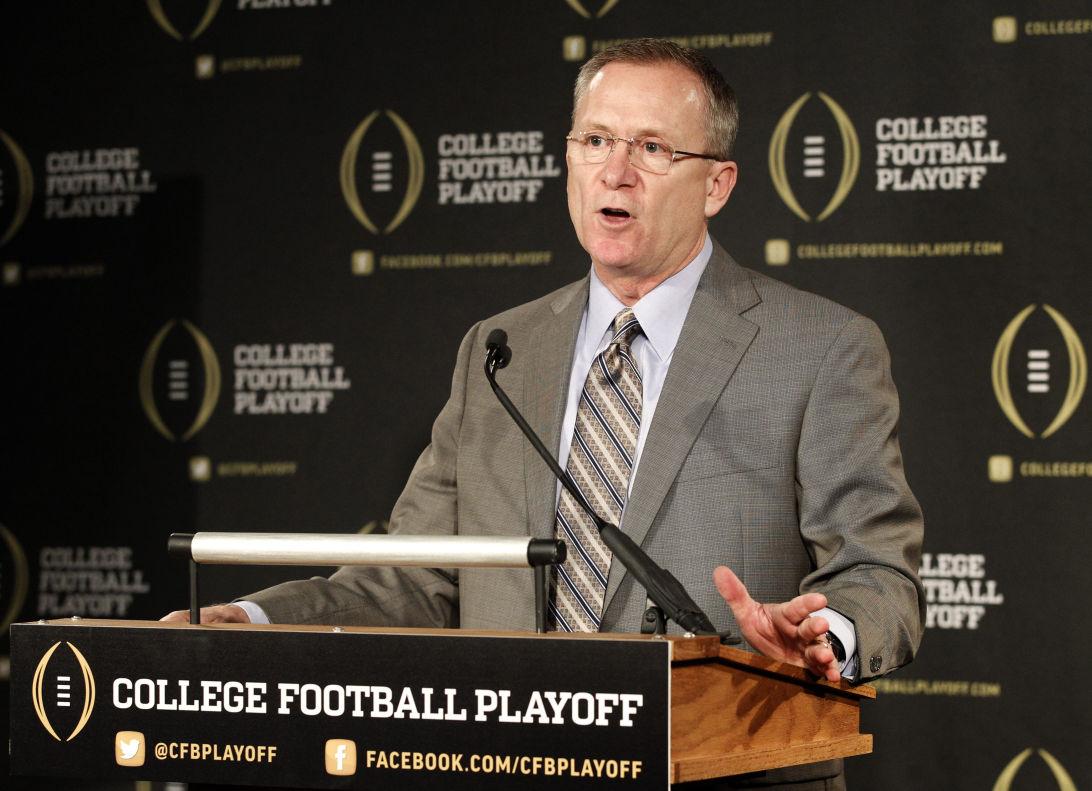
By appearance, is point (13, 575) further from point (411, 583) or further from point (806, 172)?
point (806, 172)

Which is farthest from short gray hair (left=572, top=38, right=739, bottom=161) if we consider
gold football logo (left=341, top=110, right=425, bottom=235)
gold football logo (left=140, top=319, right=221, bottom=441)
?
gold football logo (left=140, top=319, right=221, bottom=441)

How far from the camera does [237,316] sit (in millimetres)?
3959

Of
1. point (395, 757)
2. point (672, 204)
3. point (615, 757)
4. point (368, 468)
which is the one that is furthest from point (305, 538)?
point (368, 468)

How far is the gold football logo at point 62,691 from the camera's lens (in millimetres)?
1413

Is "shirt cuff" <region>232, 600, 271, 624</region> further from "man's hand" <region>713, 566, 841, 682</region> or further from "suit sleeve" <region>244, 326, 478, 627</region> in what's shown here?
"man's hand" <region>713, 566, 841, 682</region>

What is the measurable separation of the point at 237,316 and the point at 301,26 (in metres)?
0.91

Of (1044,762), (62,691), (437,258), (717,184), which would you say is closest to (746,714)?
(62,691)

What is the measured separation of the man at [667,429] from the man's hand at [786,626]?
0.31 metres

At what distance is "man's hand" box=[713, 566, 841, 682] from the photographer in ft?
4.61

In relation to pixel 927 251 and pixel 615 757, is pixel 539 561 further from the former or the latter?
pixel 927 251

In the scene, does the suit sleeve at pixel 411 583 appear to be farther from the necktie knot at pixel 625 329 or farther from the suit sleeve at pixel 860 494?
the suit sleeve at pixel 860 494

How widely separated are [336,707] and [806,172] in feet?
8.37

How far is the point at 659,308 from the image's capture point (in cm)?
221

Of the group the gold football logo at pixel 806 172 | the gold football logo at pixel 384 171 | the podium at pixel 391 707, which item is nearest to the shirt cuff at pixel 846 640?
the podium at pixel 391 707
